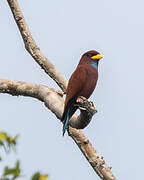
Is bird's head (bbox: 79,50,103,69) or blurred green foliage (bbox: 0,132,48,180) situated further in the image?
bird's head (bbox: 79,50,103,69)

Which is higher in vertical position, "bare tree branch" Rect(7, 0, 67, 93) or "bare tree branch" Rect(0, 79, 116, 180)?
"bare tree branch" Rect(7, 0, 67, 93)

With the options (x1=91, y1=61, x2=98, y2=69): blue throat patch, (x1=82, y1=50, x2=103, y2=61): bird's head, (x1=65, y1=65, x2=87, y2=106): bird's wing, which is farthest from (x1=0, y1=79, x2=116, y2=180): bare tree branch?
(x1=82, y1=50, x2=103, y2=61): bird's head

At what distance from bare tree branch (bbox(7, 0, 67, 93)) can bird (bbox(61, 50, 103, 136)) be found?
0.16 metres

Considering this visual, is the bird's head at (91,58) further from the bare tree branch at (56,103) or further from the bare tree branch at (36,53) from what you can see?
the bare tree branch at (56,103)

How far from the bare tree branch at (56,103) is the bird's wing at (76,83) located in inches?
4.1

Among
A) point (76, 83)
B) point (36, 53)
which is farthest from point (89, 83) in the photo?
point (36, 53)

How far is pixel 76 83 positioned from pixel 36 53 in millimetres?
588

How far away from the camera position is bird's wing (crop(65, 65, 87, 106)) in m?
4.02

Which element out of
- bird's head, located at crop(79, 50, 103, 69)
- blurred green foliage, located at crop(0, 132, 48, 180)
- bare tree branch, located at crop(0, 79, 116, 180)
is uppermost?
blurred green foliage, located at crop(0, 132, 48, 180)

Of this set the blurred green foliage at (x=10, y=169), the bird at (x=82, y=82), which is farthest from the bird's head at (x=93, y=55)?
the blurred green foliage at (x=10, y=169)

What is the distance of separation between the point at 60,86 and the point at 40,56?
1.25ft

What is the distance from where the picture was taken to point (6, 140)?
0.96 metres

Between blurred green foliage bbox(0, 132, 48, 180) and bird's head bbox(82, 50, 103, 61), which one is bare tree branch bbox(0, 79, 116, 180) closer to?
bird's head bbox(82, 50, 103, 61)

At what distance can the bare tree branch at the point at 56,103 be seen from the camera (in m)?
3.89
